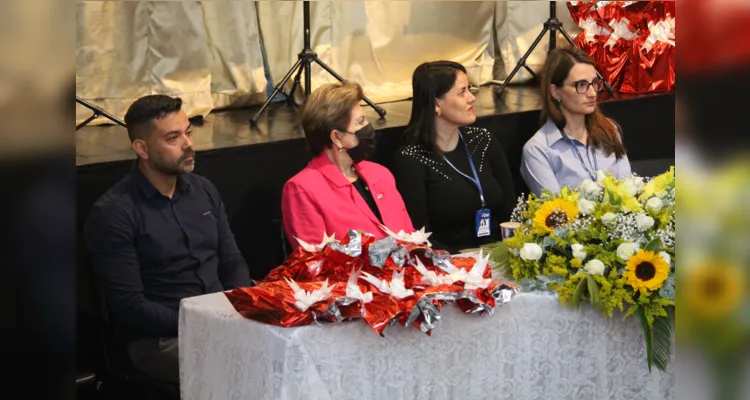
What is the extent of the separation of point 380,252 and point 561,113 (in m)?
2.06

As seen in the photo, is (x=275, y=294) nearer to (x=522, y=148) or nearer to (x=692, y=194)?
(x=692, y=194)

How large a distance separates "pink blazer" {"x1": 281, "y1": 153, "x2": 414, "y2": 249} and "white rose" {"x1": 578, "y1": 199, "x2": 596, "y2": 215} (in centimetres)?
95

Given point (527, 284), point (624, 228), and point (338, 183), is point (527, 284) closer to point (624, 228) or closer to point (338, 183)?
point (624, 228)

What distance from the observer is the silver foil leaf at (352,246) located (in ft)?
7.52

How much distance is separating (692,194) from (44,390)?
0.25 metres

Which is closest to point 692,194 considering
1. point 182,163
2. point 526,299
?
point 526,299

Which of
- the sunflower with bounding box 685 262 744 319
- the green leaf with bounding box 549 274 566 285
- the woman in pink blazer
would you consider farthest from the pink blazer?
the sunflower with bounding box 685 262 744 319

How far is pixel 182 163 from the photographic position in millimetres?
3080

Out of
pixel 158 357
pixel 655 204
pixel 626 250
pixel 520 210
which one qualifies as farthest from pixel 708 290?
pixel 158 357

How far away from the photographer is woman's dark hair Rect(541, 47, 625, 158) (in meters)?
4.15

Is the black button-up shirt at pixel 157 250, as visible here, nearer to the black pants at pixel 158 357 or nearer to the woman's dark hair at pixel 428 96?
the black pants at pixel 158 357

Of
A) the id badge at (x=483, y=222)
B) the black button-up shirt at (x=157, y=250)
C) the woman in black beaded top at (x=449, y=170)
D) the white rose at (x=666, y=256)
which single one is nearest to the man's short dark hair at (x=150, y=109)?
the black button-up shirt at (x=157, y=250)

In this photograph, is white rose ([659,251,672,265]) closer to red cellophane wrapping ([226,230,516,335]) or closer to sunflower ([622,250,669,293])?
sunflower ([622,250,669,293])

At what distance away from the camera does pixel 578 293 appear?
233 centimetres
